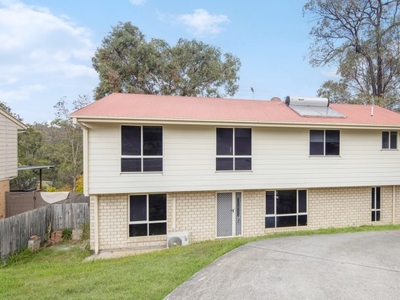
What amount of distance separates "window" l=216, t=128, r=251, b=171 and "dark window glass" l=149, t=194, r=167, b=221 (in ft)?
8.03

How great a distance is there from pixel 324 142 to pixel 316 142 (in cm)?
37

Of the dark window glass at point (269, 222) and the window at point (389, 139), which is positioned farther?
the window at point (389, 139)

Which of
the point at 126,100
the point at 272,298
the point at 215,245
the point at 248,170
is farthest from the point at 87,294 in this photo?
the point at 126,100

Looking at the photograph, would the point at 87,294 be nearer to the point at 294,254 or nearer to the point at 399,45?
the point at 294,254

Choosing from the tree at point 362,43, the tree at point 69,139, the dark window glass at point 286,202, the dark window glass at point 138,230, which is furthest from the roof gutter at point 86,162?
the tree at point 362,43

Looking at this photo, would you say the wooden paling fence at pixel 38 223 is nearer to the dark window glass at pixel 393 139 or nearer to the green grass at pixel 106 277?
the green grass at pixel 106 277

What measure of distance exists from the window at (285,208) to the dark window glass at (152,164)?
462 cm

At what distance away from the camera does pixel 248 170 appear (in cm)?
1113

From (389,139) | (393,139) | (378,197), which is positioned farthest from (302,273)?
Result: (393,139)

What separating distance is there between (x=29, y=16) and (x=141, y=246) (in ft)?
41.0

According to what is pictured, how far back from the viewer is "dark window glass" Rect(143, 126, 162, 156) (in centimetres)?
1030

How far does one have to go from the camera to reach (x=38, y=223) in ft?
37.4

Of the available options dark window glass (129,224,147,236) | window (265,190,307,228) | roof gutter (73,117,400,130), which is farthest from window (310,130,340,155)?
dark window glass (129,224,147,236)

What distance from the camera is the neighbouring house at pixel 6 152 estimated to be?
598 inches
